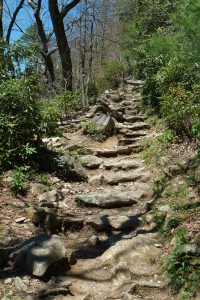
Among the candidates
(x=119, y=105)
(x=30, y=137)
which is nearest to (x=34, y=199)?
(x=30, y=137)

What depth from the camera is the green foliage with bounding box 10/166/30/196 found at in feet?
20.9

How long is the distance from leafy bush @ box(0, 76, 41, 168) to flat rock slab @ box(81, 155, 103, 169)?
136 cm

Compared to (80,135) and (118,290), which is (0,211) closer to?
(118,290)

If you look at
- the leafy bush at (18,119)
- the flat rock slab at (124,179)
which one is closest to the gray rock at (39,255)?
the leafy bush at (18,119)

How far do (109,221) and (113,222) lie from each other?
0.22 ft

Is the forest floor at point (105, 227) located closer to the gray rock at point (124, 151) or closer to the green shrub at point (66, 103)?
the gray rock at point (124, 151)

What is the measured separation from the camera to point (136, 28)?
45.0 ft

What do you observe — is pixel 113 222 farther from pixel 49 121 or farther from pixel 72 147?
pixel 72 147

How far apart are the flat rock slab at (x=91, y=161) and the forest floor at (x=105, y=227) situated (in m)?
0.02

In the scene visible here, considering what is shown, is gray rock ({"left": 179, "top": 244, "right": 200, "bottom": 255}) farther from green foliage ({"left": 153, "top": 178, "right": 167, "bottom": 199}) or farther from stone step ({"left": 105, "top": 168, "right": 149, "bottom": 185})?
stone step ({"left": 105, "top": 168, "right": 149, "bottom": 185})

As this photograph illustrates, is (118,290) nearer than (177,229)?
Yes

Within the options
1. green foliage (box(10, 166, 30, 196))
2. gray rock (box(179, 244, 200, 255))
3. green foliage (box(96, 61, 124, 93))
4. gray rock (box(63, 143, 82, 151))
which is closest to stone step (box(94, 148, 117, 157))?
gray rock (box(63, 143, 82, 151))

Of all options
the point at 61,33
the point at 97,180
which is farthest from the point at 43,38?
the point at 97,180

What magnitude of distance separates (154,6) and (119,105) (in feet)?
11.0
